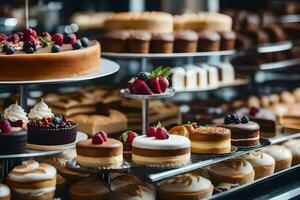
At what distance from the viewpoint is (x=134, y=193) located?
383cm

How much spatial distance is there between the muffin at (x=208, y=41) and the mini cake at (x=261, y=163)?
1.69 m

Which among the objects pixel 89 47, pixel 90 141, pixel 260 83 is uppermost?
pixel 89 47

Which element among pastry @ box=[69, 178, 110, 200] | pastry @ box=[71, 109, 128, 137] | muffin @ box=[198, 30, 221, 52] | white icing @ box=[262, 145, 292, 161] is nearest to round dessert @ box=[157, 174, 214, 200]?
pastry @ box=[69, 178, 110, 200]

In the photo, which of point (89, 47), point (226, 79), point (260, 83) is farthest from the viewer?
→ point (260, 83)

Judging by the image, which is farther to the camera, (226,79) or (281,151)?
(226,79)

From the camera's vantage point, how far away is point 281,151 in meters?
4.64

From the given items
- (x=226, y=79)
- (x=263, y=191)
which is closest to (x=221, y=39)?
(x=226, y=79)

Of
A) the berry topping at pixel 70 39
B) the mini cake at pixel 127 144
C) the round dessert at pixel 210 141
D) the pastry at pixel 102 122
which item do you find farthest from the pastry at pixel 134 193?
the pastry at pixel 102 122

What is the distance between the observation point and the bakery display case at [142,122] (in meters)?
3.74

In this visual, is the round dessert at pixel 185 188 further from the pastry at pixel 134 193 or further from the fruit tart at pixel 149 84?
the fruit tart at pixel 149 84

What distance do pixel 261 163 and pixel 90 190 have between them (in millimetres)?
1129

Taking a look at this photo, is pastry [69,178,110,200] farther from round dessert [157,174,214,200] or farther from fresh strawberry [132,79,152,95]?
fresh strawberry [132,79,152,95]

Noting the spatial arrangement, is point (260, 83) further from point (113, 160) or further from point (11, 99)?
point (113, 160)

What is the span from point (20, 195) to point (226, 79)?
3392 mm
